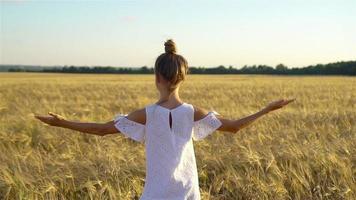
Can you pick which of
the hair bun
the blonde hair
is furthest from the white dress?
the hair bun

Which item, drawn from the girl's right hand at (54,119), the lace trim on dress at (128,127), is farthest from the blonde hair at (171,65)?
the girl's right hand at (54,119)

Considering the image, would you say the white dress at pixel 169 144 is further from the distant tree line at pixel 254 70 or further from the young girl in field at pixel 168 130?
the distant tree line at pixel 254 70

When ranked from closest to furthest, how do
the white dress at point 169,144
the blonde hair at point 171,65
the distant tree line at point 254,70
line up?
the blonde hair at point 171,65 < the white dress at point 169,144 < the distant tree line at point 254,70

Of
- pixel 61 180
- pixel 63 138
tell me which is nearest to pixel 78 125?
pixel 61 180

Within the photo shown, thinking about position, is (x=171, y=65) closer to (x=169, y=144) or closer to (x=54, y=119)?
(x=169, y=144)

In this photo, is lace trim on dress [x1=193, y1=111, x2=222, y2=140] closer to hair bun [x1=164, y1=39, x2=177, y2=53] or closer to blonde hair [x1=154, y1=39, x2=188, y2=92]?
blonde hair [x1=154, y1=39, x2=188, y2=92]

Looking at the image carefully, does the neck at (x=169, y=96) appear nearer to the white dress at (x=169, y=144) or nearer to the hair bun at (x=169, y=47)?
the white dress at (x=169, y=144)

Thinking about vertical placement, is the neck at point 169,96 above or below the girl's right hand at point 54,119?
above

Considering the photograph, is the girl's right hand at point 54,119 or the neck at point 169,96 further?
the girl's right hand at point 54,119

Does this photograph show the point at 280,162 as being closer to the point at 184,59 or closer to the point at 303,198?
the point at 303,198

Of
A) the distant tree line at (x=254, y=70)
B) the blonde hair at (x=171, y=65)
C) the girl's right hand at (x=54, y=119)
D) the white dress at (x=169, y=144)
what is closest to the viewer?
the blonde hair at (x=171, y=65)

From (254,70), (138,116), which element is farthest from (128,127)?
(254,70)

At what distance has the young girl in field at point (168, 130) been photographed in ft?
8.05

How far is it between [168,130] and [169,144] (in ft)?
0.24
